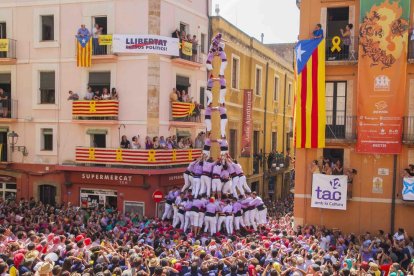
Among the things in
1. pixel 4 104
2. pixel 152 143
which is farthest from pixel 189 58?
pixel 4 104

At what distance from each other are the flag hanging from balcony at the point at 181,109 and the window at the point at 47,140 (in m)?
6.80

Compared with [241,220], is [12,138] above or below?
above

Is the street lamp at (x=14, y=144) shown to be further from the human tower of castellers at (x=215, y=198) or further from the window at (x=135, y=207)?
the human tower of castellers at (x=215, y=198)

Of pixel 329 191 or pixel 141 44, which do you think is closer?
pixel 329 191

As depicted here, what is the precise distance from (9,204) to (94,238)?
9.55m

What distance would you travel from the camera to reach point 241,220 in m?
20.0

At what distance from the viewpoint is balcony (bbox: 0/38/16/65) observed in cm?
2648

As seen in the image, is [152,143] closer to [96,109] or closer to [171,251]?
[96,109]

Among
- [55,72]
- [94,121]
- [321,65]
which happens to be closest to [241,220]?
[321,65]

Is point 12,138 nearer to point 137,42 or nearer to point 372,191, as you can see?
point 137,42

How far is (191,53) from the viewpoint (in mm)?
26484

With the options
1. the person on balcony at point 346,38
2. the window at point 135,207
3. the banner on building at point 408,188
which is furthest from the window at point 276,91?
the banner on building at point 408,188

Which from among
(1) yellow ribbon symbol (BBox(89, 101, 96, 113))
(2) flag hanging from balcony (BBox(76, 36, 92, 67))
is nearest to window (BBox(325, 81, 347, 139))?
(1) yellow ribbon symbol (BBox(89, 101, 96, 113))

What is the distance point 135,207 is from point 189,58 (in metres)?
8.27
